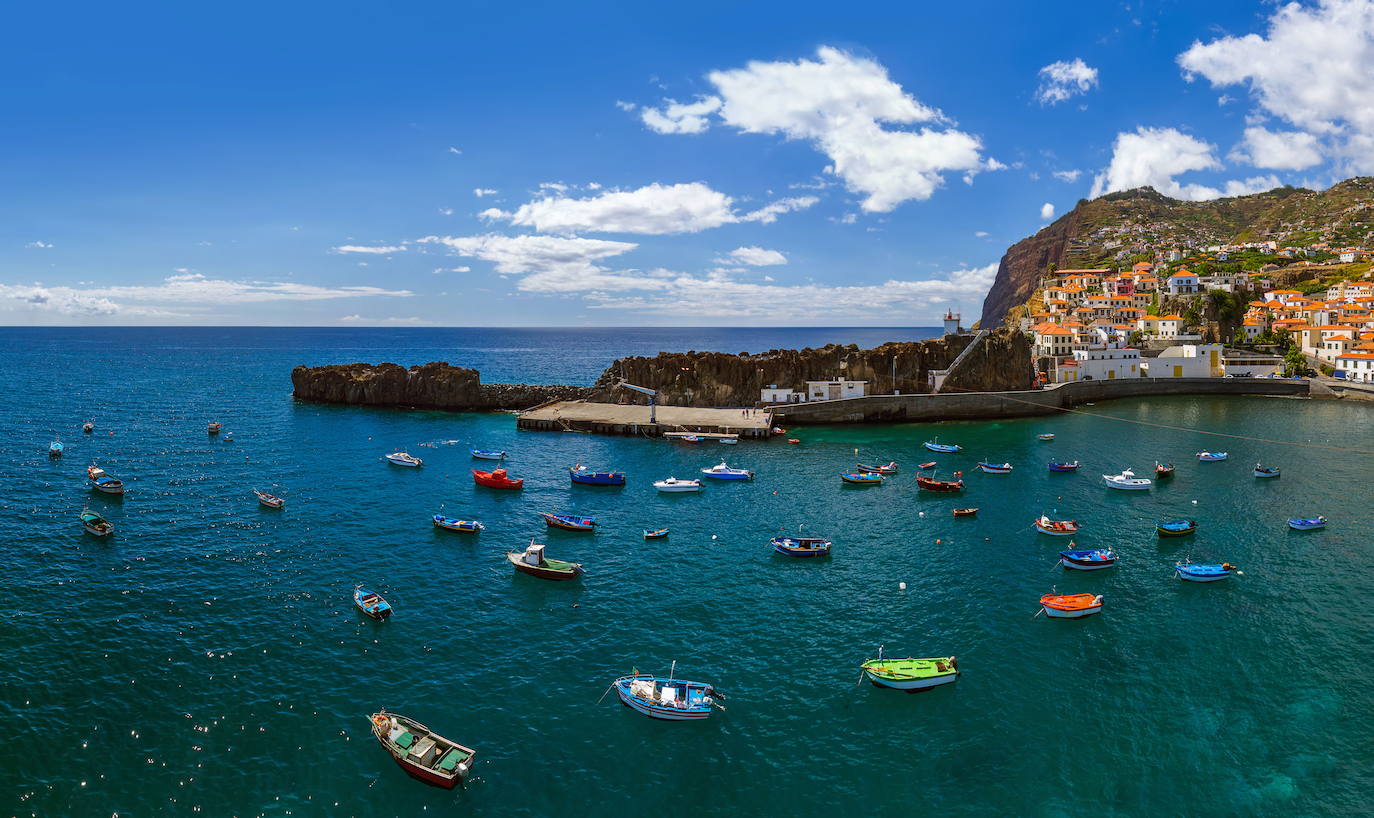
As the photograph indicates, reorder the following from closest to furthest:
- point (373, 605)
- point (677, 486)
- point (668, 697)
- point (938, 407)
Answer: point (668, 697)
point (373, 605)
point (677, 486)
point (938, 407)

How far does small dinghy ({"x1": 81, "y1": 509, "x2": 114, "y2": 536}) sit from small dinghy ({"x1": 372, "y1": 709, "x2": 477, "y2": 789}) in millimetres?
35368

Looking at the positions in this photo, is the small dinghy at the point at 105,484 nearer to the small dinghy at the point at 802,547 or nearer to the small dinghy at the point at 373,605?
the small dinghy at the point at 373,605

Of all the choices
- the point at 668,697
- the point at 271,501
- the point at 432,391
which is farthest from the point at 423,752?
the point at 432,391

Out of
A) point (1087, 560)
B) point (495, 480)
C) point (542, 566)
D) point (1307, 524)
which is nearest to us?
point (542, 566)

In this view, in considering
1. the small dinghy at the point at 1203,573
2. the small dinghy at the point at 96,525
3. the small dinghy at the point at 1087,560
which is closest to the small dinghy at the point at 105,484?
the small dinghy at the point at 96,525

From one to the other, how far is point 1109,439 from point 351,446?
3550 inches

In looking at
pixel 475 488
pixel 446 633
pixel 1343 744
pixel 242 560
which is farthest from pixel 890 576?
pixel 242 560

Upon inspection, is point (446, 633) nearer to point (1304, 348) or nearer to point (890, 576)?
point (890, 576)

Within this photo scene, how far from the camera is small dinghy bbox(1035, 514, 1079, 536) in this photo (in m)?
50.1

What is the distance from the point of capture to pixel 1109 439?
8244cm

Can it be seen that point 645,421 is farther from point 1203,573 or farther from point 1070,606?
point 1203,573

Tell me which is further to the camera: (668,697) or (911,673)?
(911,673)

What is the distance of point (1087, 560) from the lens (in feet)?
144

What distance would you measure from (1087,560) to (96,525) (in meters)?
68.1
